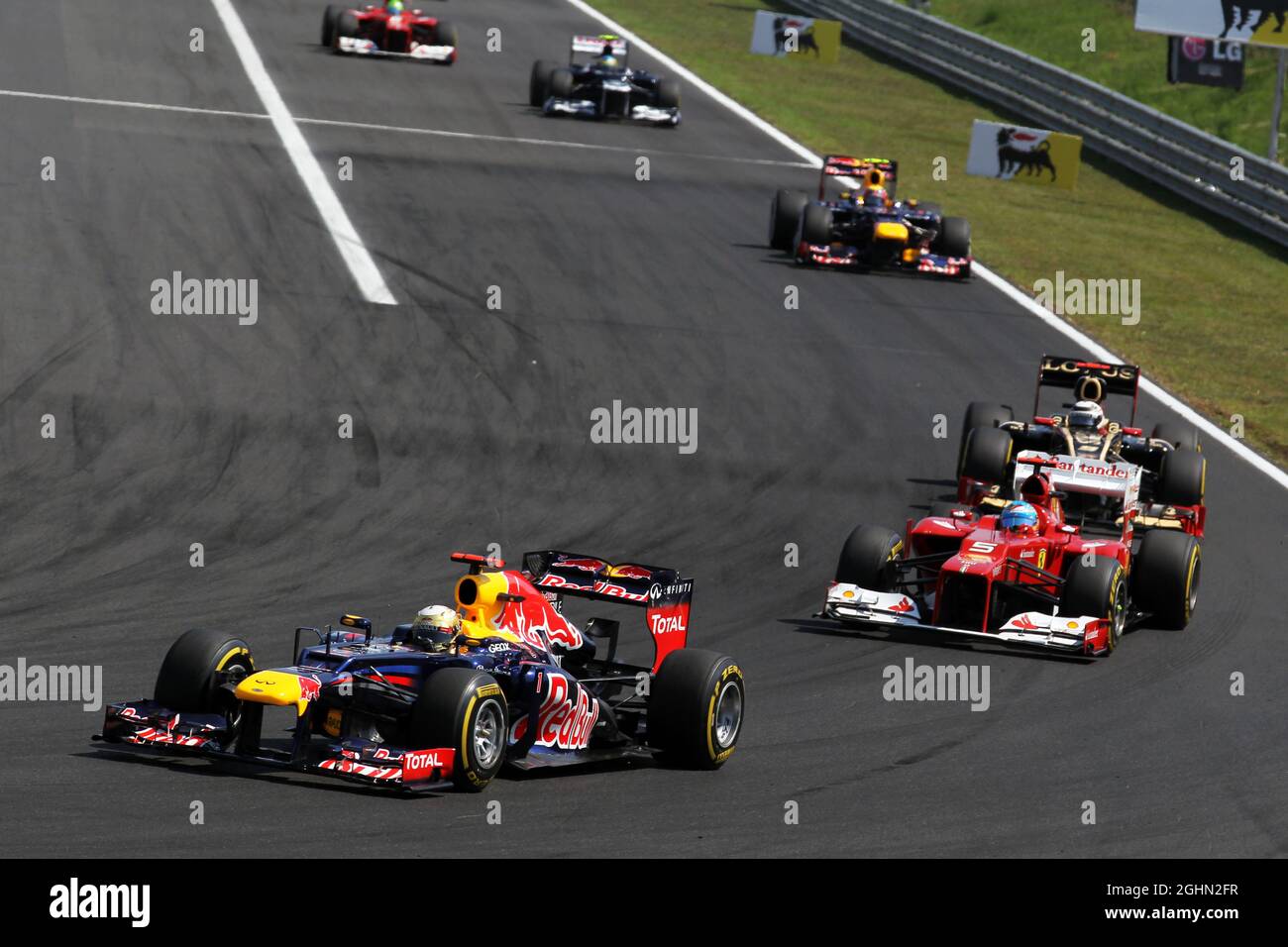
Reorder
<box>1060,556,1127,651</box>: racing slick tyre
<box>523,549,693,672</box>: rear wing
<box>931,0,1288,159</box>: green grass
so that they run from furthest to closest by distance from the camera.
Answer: <box>931,0,1288,159</box>: green grass < <box>1060,556,1127,651</box>: racing slick tyre < <box>523,549,693,672</box>: rear wing

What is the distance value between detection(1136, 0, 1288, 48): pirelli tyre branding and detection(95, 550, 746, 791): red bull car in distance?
101 feet

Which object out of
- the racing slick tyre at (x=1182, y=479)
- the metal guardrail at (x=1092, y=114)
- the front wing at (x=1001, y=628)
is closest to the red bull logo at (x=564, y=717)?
the front wing at (x=1001, y=628)

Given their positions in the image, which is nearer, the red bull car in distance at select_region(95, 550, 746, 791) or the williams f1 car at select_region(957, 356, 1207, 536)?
the red bull car in distance at select_region(95, 550, 746, 791)

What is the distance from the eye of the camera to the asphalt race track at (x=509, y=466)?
39.6ft

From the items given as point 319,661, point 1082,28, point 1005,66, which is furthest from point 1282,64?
point 319,661

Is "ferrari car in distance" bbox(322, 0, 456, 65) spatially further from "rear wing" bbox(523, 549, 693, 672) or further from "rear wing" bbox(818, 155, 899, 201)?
"rear wing" bbox(523, 549, 693, 672)

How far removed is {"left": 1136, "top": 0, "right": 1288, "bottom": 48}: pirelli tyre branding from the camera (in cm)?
4097

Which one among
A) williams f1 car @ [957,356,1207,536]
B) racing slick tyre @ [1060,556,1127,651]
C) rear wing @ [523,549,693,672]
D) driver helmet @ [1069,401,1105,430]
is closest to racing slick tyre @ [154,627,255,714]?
rear wing @ [523,549,693,672]

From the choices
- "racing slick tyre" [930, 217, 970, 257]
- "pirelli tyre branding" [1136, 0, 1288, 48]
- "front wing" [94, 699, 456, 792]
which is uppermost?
"pirelli tyre branding" [1136, 0, 1288, 48]

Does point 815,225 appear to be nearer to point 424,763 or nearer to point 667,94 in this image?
point 667,94

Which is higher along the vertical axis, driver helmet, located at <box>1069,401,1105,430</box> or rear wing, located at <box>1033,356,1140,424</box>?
rear wing, located at <box>1033,356,1140,424</box>

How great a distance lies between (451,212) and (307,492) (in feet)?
41.2
